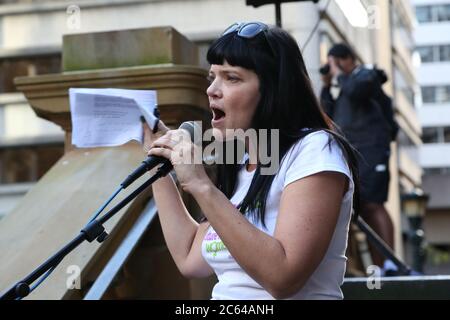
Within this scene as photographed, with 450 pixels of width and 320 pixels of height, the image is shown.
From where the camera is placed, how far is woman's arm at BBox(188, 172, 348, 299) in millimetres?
2094

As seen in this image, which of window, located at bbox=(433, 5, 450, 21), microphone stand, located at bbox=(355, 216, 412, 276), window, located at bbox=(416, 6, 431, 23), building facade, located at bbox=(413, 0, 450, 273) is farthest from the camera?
window, located at bbox=(416, 6, 431, 23)

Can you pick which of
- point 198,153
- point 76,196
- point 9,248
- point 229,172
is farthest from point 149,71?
point 198,153

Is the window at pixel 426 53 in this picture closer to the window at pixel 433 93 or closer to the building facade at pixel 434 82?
the building facade at pixel 434 82

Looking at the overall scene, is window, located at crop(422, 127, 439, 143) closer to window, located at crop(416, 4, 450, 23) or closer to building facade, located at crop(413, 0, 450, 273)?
building facade, located at crop(413, 0, 450, 273)

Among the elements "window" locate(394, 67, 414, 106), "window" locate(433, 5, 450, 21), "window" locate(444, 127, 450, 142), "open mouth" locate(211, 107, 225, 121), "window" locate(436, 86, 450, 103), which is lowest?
"open mouth" locate(211, 107, 225, 121)

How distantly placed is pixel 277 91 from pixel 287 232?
0.39m

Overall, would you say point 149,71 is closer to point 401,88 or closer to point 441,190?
point 401,88

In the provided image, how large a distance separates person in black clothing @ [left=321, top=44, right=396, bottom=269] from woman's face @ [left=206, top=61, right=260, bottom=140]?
11.7 ft

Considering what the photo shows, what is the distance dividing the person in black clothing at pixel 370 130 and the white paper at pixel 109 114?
320 centimetres

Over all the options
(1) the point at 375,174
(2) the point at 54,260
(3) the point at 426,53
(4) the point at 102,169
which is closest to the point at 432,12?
(3) the point at 426,53

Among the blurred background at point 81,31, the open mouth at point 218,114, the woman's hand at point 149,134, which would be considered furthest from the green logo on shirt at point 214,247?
the blurred background at point 81,31

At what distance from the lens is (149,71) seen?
4207 millimetres

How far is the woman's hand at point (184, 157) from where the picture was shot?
220 centimetres

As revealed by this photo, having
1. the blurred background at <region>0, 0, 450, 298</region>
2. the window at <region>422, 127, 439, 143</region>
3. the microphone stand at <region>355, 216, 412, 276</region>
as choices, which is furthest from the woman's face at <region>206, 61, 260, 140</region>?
the window at <region>422, 127, 439, 143</region>
